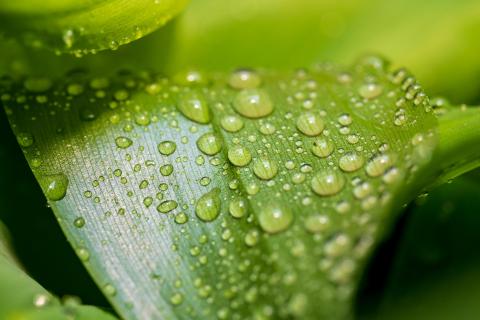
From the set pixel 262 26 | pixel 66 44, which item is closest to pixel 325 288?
pixel 66 44

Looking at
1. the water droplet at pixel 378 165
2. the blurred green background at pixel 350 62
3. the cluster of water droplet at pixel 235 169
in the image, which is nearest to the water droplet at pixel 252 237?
the cluster of water droplet at pixel 235 169

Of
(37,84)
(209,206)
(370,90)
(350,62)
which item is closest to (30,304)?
(209,206)

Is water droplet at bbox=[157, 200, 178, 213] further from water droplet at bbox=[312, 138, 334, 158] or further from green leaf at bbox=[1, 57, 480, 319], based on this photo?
water droplet at bbox=[312, 138, 334, 158]

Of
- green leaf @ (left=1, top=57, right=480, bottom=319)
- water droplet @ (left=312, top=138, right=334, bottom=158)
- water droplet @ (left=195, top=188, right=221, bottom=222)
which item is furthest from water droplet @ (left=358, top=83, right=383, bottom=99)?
water droplet @ (left=195, top=188, right=221, bottom=222)

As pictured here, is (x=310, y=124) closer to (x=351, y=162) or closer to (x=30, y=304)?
(x=351, y=162)

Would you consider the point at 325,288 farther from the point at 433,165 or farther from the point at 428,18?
the point at 428,18
